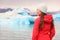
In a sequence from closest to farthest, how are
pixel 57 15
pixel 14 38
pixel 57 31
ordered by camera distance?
pixel 14 38 < pixel 57 31 < pixel 57 15

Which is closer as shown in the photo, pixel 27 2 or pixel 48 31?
pixel 48 31

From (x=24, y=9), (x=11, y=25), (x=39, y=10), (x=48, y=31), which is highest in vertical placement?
(x=24, y=9)

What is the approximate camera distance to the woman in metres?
2.03

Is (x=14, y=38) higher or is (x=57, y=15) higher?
(x=57, y=15)

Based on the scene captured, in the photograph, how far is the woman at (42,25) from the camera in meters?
2.03

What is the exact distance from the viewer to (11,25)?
4.93 m

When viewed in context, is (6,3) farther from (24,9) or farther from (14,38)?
(14,38)

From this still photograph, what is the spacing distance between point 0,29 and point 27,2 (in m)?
0.88

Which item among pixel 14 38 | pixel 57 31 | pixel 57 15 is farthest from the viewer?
pixel 57 15

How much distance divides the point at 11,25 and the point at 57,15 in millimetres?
1059

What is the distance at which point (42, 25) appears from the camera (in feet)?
6.72

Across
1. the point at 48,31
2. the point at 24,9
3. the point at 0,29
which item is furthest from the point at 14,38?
the point at 48,31

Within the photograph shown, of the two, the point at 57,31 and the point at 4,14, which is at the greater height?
the point at 4,14

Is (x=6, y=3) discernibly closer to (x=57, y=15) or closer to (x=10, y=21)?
(x=10, y=21)
